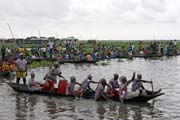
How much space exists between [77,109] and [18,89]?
571cm

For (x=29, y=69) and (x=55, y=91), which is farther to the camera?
(x=29, y=69)

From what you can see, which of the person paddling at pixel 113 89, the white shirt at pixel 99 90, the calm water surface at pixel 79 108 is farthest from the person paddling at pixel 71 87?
the person paddling at pixel 113 89

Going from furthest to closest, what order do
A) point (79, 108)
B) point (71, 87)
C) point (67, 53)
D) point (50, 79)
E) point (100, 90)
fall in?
point (67, 53) < point (50, 79) < point (71, 87) < point (100, 90) < point (79, 108)

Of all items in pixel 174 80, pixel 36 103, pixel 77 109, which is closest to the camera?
pixel 77 109

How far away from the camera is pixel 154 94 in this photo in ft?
62.1

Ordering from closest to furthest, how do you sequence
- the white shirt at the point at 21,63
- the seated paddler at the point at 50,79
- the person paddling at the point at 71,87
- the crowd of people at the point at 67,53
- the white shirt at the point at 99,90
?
the white shirt at the point at 99,90 → the person paddling at the point at 71,87 → the seated paddler at the point at 50,79 → the white shirt at the point at 21,63 → the crowd of people at the point at 67,53

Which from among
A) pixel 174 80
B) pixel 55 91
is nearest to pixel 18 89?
pixel 55 91

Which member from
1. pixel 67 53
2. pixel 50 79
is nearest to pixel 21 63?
pixel 50 79

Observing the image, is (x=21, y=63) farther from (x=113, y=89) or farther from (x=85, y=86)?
(x=113, y=89)

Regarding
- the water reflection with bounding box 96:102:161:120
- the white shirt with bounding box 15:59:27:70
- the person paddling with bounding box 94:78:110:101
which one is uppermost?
the white shirt with bounding box 15:59:27:70

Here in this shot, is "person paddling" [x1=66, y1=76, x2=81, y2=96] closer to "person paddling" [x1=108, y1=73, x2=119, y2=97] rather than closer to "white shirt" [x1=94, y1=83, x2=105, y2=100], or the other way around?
"white shirt" [x1=94, y1=83, x2=105, y2=100]

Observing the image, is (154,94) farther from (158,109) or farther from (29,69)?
(29,69)

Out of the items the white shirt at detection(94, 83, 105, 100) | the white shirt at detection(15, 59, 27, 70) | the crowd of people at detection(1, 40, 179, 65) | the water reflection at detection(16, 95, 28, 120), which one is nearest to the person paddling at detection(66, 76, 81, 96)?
the white shirt at detection(94, 83, 105, 100)

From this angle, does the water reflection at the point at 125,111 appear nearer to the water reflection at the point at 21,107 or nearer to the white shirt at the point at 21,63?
the water reflection at the point at 21,107
